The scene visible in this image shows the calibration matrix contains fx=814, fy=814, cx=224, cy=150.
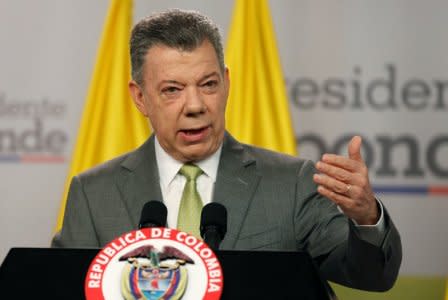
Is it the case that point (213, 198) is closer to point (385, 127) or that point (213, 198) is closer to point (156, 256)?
point (156, 256)

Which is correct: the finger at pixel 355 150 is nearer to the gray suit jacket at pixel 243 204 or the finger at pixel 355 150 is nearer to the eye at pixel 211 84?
the gray suit jacket at pixel 243 204

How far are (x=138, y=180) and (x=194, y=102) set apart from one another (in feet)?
1.20

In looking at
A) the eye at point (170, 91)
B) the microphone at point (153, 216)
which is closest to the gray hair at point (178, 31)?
the eye at point (170, 91)

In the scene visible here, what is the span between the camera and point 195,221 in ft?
7.79

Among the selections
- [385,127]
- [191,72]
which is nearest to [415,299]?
[385,127]

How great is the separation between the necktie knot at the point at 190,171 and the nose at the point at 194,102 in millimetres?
222

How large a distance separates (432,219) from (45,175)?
6.61 feet

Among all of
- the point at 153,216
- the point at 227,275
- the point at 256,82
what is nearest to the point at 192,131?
the point at 153,216

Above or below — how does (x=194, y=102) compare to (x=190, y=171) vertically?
above

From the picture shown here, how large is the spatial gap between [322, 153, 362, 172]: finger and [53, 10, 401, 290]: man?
0.39 metres

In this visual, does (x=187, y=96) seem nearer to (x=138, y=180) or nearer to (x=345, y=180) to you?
(x=138, y=180)

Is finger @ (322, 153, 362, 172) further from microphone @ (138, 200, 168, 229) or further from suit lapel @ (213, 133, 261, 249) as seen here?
suit lapel @ (213, 133, 261, 249)

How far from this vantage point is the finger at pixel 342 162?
6.04 ft

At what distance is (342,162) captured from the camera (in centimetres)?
185
